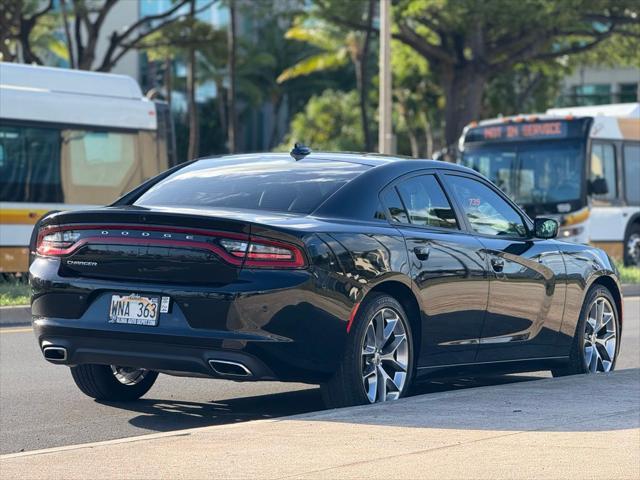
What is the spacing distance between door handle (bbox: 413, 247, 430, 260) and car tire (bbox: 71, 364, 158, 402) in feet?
6.21

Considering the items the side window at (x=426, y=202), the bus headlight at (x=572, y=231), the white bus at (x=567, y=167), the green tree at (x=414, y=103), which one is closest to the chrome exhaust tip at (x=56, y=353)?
the side window at (x=426, y=202)

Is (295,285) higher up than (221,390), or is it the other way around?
→ (295,285)

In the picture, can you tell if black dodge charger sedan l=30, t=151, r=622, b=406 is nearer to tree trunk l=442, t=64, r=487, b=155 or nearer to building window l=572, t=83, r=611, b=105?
tree trunk l=442, t=64, r=487, b=155

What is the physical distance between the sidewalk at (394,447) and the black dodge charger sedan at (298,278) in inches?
18.4

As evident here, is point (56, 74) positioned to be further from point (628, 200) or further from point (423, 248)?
point (423, 248)

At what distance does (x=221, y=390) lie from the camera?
398 inches

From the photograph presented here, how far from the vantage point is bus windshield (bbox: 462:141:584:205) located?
26.9 metres

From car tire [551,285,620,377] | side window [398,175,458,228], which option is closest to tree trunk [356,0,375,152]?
car tire [551,285,620,377]

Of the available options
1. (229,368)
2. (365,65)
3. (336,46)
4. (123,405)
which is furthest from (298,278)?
(336,46)

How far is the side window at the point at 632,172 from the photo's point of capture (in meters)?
28.7

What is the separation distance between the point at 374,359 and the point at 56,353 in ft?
5.87

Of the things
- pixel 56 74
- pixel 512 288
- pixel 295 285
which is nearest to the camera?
pixel 295 285

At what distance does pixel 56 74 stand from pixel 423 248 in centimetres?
1492

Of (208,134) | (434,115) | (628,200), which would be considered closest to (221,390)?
(628,200)
